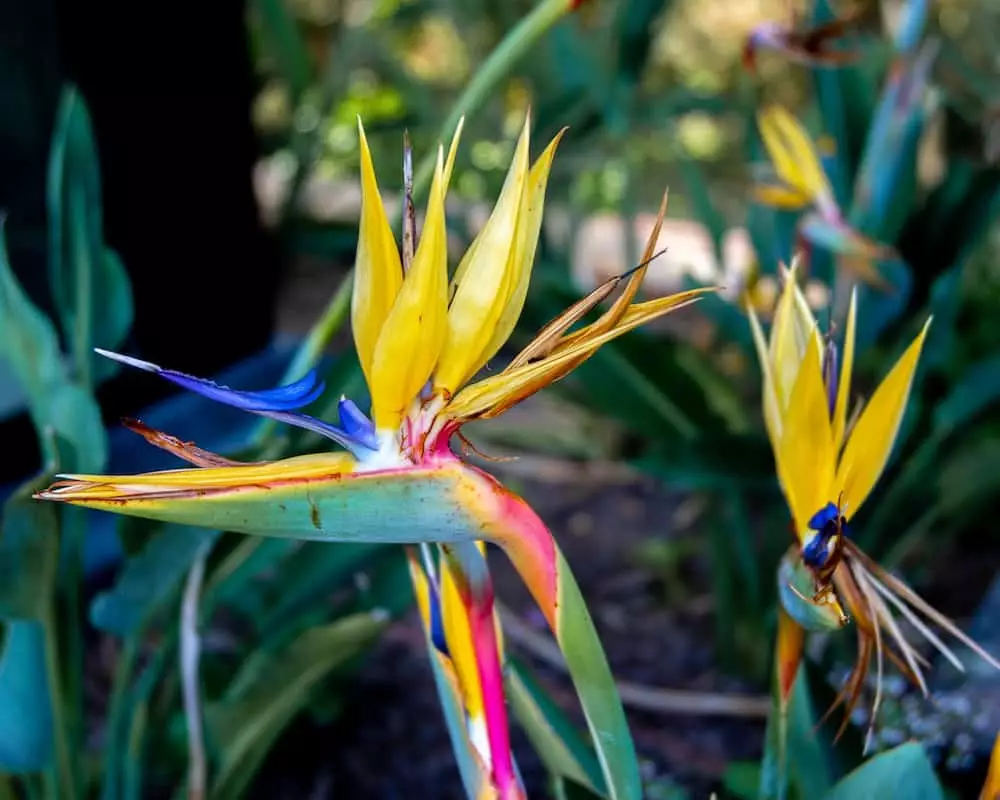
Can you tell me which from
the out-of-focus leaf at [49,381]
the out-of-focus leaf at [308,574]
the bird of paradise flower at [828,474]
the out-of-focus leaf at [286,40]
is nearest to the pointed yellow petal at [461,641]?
the bird of paradise flower at [828,474]

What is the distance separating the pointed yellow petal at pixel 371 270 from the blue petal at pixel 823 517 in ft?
0.52

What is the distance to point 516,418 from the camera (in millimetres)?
1897

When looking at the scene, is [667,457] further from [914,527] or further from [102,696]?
[102,696]

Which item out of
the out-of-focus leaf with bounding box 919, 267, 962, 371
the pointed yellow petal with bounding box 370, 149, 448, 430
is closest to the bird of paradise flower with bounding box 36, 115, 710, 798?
the pointed yellow petal with bounding box 370, 149, 448, 430

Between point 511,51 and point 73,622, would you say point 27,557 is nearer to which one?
point 73,622

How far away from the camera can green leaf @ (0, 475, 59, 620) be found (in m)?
0.50

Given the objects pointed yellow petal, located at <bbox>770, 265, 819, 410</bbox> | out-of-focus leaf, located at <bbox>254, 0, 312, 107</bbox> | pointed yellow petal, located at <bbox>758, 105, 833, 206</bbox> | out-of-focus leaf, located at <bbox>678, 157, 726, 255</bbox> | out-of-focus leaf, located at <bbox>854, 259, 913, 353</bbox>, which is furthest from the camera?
out-of-focus leaf, located at <bbox>254, 0, 312, 107</bbox>

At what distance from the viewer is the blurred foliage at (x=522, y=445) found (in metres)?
0.55

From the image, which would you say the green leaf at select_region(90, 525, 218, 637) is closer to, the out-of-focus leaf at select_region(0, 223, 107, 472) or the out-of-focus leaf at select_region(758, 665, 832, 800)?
the out-of-focus leaf at select_region(0, 223, 107, 472)

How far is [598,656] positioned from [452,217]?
51.9 inches

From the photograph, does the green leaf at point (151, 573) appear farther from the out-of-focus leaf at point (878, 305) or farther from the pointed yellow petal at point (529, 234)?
the out-of-focus leaf at point (878, 305)

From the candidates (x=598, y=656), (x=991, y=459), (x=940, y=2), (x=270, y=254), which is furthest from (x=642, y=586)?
(x=940, y=2)

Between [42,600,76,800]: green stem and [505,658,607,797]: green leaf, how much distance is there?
0.84ft

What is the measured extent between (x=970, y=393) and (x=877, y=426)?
64cm
